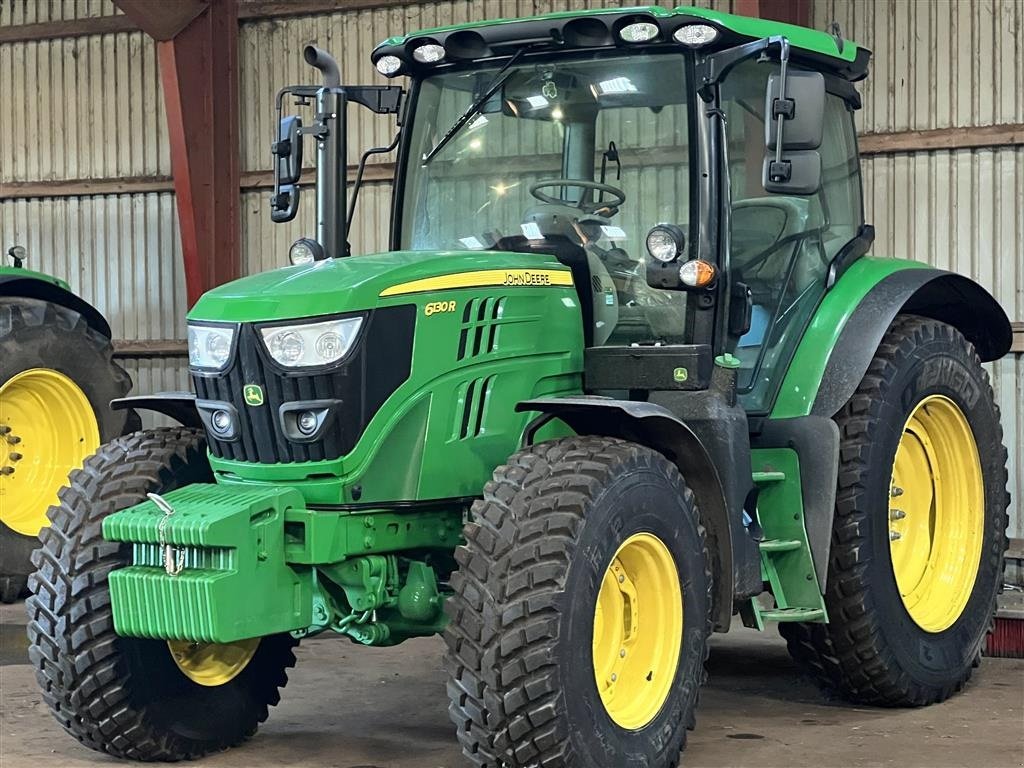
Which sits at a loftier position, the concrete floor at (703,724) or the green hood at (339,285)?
the green hood at (339,285)

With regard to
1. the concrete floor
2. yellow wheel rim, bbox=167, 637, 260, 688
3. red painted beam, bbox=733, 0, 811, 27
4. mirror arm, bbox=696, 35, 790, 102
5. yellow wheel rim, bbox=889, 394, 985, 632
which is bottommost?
the concrete floor

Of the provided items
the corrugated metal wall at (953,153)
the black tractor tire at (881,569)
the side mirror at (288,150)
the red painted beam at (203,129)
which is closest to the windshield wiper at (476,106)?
the side mirror at (288,150)

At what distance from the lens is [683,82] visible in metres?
5.51

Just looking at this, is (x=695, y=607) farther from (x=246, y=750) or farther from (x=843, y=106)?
(x=843, y=106)

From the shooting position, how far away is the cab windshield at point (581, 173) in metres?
5.50

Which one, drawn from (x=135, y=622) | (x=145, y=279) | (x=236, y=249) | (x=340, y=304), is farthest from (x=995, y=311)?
(x=145, y=279)

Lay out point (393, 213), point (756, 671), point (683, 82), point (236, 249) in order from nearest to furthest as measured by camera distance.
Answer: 1. point (683, 82)
2. point (393, 213)
3. point (756, 671)
4. point (236, 249)

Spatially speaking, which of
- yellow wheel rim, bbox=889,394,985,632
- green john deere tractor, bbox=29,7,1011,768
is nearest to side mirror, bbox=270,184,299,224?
green john deere tractor, bbox=29,7,1011,768

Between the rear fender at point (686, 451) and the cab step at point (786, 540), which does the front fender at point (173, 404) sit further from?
the cab step at point (786, 540)

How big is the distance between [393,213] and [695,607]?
1834mm

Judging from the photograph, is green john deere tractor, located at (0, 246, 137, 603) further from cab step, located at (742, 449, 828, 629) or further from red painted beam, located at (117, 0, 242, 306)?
cab step, located at (742, 449, 828, 629)

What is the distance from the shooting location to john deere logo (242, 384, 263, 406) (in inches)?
195

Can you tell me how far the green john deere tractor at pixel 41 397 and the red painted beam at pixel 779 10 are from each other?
4.03 meters

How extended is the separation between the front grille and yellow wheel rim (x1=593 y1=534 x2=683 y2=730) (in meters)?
0.83
